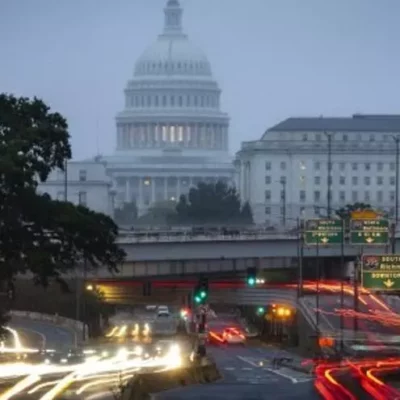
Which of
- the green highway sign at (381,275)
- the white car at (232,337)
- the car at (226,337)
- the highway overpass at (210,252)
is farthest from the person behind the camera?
the highway overpass at (210,252)

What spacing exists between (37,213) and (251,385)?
7.51m

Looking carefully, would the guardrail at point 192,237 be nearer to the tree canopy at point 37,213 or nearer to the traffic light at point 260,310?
the traffic light at point 260,310

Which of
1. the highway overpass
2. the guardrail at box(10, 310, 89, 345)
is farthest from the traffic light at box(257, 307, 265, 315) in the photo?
the guardrail at box(10, 310, 89, 345)

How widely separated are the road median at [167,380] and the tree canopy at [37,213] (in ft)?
12.6

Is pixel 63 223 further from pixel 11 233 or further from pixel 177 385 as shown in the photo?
pixel 177 385

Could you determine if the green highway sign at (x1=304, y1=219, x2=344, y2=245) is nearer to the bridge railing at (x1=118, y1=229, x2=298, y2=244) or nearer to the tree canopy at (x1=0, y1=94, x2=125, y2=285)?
the bridge railing at (x1=118, y1=229, x2=298, y2=244)

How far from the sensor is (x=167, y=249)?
115188mm

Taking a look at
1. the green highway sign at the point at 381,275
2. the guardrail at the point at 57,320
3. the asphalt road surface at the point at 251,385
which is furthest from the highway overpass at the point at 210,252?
the asphalt road surface at the point at 251,385

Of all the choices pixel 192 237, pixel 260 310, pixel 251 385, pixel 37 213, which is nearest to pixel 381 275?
pixel 37 213

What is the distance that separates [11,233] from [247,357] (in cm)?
2806

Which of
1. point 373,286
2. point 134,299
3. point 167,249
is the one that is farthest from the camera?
point 134,299

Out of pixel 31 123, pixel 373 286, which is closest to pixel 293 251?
pixel 373 286

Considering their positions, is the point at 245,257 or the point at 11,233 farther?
the point at 245,257

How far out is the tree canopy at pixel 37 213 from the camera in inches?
2235
